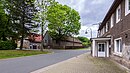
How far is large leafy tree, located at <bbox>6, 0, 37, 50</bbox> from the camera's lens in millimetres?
41844

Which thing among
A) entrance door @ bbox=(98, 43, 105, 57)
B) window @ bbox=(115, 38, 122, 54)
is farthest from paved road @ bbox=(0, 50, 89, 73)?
entrance door @ bbox=(98, 43, 105, 57)

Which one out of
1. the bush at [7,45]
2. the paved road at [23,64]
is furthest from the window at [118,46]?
the bush at [7,45]

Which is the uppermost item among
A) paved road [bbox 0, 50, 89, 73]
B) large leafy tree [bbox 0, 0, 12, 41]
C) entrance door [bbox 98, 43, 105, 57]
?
large leafy tree [bbox 0, 0, 12, 41]

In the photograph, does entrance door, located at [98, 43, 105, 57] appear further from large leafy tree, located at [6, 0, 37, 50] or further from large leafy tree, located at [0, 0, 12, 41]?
large leafy tree, located at [0, 0, 12, 41]

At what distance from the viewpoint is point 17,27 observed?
4169 cm

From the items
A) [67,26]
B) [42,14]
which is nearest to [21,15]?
[42,14]

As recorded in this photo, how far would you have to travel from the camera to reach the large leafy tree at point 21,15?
4184 cm

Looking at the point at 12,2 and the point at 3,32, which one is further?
the point at 3,32

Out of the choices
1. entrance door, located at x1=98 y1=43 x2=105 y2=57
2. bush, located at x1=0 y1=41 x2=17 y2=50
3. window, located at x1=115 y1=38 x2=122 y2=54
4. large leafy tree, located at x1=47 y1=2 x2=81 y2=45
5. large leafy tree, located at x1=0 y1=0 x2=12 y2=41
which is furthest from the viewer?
large leafy tree, located at x1=47 y1=2 x2=81 y2=45

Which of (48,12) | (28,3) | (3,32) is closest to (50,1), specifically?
(48,12)

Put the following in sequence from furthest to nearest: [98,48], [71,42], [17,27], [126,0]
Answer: [71,42] < [17,27] < [98,48] < [126,0]

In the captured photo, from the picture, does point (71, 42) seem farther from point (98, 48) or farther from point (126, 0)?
point (126, 0)

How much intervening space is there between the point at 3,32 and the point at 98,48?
22372 millimetres

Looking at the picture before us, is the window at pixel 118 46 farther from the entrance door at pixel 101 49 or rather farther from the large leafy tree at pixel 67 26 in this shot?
the large leafy tree at pixel 67 26
